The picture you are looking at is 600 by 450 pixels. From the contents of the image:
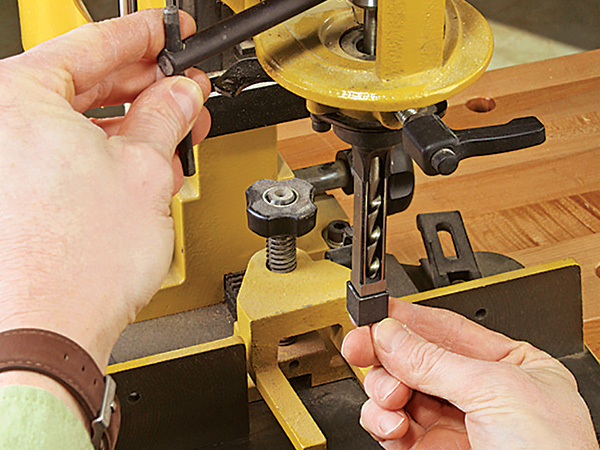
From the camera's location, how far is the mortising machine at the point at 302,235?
0.66 metres

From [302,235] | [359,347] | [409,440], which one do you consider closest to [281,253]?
[302,235]

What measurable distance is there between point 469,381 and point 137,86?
1.39ft

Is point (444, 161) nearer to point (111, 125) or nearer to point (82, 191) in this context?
point (82, 191)

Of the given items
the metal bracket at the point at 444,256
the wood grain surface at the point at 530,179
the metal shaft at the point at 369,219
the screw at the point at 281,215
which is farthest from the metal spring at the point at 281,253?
the wood grain surface at the point at 530,179

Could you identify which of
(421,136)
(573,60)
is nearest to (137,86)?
(421,136)

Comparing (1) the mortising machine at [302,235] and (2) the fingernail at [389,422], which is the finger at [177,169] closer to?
(1) the mortising machine at [302,235]

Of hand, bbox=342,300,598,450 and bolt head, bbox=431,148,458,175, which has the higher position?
bolt head, bbox=431,148,458,175

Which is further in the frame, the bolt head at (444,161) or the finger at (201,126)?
the finger at (201,126)

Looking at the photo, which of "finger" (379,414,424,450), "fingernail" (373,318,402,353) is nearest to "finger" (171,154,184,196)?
"fingernail" (373,318,402,353)

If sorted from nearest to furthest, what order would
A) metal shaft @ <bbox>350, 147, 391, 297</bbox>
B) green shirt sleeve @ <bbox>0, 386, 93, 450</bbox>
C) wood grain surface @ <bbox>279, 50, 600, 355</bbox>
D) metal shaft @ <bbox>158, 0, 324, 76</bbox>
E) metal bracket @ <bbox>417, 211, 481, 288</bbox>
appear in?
1. green shirt sleeve @ <bbox>0, 386, 93, 450</bbox>
2. metal shaft @ <bbox>158, 0, 324, 76</bbox>
3. metal shaft @ <bbox>350, 147, 391, 297</bbox>
4. metal bracket @ <bbox>417, 211, 481, 288</bbox>
5. wood grain surface @ <bbox>279, 50, 600, 355</bbox>

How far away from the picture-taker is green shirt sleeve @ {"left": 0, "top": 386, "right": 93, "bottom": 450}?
1.69 ft

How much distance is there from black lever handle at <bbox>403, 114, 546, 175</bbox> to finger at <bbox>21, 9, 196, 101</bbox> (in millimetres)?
258

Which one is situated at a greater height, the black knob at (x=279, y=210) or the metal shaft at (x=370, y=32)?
the metal shaft at (x=370, y=32)

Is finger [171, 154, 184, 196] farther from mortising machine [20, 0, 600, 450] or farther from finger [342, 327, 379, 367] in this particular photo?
finger [342, 327, 379, 367]
